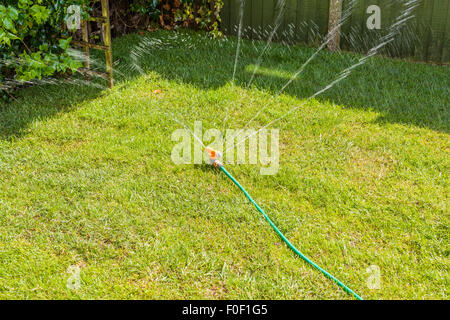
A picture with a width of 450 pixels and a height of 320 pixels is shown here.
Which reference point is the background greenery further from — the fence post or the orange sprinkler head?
the fence post

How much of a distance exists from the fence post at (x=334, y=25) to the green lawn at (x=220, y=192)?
1181mm

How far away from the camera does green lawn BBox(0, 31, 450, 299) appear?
7.02ft

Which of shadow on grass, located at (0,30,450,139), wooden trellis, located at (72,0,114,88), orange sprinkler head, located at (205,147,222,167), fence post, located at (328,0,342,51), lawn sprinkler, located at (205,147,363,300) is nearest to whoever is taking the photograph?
lawn sprinkler, located at (205,147,363,300)

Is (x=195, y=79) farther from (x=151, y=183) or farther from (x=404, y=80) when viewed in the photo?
(x=404, y=80)

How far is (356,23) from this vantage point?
541cm

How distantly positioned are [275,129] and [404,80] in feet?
5.62

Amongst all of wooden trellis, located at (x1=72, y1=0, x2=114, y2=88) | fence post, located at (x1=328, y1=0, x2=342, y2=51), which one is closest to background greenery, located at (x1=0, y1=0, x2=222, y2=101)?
wooden trellis, located at (x1=72, y1=0, x2=114, y2=88)

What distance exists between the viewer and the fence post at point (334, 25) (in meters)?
5.39

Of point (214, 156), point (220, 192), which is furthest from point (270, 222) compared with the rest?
point (214, 156)

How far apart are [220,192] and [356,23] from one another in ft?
11.9

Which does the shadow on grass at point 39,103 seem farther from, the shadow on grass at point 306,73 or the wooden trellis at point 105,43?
the shadow on grass at point 306,73

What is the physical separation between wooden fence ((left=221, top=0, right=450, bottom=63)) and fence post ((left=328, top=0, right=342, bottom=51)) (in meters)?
0.07

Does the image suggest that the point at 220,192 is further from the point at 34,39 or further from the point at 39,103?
the point at 34,39

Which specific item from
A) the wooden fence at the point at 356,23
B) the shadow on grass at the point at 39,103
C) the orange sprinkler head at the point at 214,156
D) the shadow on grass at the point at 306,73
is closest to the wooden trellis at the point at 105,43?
the shadow on grass at the point at 39,103
